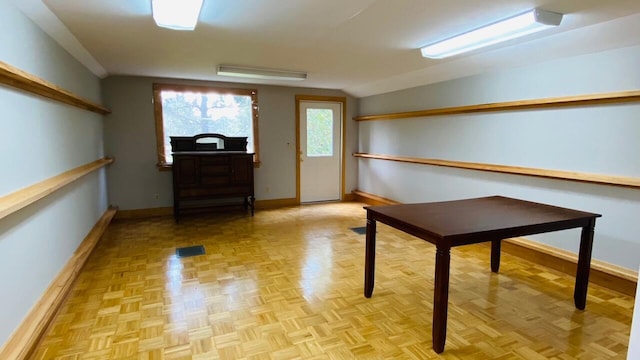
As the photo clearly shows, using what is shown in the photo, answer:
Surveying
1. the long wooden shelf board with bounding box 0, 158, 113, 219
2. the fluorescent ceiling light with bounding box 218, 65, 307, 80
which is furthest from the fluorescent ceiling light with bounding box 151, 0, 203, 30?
the fluorescent ceiling light with bounding box 218, 65, 307, 80

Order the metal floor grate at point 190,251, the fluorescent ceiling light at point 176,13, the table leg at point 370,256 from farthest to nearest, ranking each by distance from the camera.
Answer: the metal floor grate at point 190,251
the table leg at point 370,256
the fluorescent ceiling light at point 176,13

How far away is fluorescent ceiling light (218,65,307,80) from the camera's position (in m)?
4.44

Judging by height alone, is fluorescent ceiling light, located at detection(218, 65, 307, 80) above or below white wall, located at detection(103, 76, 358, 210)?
above

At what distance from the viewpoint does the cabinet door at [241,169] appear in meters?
5.30

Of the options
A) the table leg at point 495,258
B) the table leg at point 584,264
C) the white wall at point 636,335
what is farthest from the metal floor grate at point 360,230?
the white wall at point 636,335

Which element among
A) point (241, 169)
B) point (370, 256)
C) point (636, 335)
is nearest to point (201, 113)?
point (241, 169)

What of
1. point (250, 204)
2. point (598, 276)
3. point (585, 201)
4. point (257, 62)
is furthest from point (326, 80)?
point (598, 276)

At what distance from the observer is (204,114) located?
5.60 meters

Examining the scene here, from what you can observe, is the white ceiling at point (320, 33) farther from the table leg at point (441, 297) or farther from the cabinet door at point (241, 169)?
the table leg at point (441, 297)

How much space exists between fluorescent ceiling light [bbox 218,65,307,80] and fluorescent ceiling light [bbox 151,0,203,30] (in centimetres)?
173

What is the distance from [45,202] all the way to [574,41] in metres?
4.36

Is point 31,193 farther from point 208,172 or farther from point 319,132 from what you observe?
point 319,132

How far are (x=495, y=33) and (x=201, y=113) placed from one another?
4.28m

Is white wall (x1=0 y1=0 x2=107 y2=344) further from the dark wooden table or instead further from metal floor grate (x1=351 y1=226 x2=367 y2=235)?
metal floor grate (x1=351 y1=226 x2=367 y2=235)
